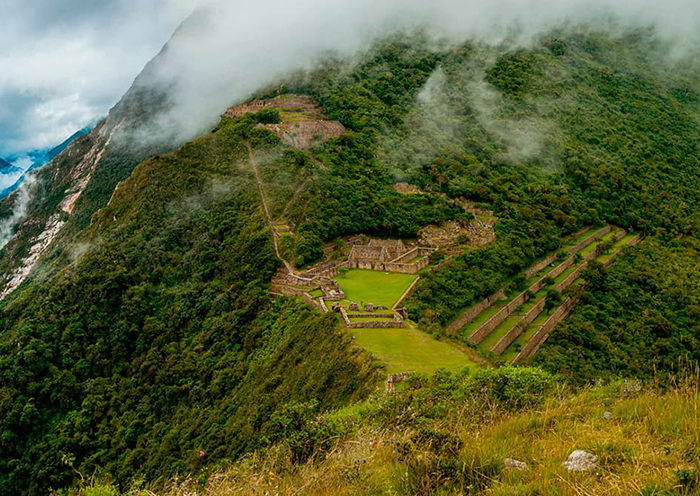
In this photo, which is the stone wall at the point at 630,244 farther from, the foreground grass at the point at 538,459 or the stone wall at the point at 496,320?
the foreground grass at the point at 538,459

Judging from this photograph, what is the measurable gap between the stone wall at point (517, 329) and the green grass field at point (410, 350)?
24.2 feet

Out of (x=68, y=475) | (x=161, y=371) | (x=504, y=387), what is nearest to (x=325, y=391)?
(x=504, y=387)

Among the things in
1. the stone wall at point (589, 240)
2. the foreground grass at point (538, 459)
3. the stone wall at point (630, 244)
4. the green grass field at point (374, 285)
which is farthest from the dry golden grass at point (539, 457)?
the stone wall at point (589, 240)

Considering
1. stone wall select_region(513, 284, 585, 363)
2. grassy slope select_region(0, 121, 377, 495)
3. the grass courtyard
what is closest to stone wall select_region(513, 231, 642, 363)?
stone wall select_region(513, 284, 585, 363)

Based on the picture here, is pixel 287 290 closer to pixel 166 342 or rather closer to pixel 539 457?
pixel 166 342

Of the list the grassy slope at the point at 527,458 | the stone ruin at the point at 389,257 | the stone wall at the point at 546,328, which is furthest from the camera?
the stone ruin at the point at 389,257

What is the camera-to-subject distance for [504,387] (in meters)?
10.2

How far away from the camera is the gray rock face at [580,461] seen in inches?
183

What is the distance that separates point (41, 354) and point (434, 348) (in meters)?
34.3

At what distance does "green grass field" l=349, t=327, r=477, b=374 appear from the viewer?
68.6ft

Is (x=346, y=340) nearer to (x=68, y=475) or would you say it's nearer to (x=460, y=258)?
(x=460, y=258)

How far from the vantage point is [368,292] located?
108 feet

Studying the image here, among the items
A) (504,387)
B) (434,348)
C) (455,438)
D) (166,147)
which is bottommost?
(434,348)

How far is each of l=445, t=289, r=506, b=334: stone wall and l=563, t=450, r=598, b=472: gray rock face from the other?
78.2ft
